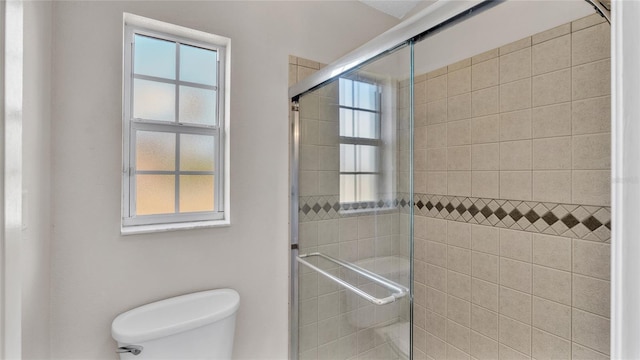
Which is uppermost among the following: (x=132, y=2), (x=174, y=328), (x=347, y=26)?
(x=347, y=26)

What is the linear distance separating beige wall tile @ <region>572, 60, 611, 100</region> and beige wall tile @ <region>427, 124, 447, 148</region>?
2.04ft

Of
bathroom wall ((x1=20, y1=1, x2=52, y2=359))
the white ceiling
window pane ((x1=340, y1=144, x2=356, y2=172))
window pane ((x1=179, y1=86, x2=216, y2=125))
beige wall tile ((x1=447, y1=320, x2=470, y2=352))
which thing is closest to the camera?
bathroom wall ((x1=20, y1=1, x2=52, y2=359))

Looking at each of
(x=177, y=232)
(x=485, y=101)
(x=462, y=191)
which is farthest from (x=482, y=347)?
(x=177, y=232)

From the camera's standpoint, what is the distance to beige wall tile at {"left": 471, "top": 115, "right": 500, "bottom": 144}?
4.92 feet

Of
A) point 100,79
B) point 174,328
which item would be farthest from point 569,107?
point 100,79

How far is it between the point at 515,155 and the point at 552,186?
21 cm

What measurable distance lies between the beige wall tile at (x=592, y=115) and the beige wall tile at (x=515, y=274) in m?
0.64

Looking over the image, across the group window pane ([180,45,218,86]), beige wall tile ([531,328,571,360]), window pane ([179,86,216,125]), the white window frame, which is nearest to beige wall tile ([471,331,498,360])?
beige wall tile ([531,328,571,360])

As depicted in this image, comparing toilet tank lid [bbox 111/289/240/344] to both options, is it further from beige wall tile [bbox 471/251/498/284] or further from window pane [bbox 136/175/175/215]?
beige wall tile [bbox 471/251/498/284]

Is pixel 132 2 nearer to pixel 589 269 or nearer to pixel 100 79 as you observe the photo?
pixel 100 79

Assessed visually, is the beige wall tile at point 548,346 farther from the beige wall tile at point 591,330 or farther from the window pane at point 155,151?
the window pane at point 155,151

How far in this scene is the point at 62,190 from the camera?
1.10 m

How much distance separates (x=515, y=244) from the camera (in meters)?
1.42
